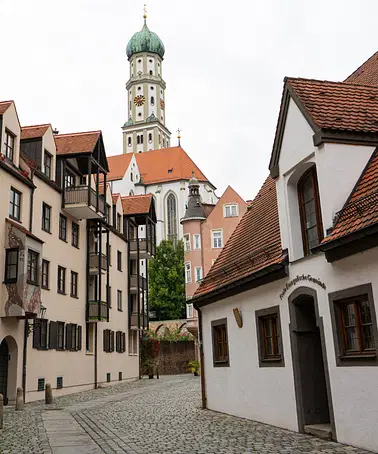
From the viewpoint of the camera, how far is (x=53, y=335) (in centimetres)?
2630

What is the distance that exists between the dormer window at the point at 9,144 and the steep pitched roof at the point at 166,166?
6293 cm

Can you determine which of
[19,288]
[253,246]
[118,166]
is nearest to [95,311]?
[19,288]

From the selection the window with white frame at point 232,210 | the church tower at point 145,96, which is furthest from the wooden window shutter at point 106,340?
the church tower at point 145,96

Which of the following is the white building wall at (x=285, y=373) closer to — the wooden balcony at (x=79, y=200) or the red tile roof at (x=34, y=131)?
the wooden balcony at (x=79, y=200)

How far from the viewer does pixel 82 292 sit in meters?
30.8

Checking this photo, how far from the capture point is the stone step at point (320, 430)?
10.1 metres

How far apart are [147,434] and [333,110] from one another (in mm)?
7592

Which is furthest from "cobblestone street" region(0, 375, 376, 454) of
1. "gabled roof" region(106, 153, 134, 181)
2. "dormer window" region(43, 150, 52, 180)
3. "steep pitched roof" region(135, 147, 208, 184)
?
"steep pitched roof" region(135, 147, 208, 184)

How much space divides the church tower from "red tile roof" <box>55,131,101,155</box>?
250 ft

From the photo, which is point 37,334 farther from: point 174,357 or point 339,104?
point 174,357

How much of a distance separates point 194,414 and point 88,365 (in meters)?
16.7

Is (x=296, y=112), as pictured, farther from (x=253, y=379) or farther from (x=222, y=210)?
(x=222, y=210)

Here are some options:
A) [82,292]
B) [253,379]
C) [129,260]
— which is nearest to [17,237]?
[82,292]

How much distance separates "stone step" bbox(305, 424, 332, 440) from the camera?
33.3 feet
